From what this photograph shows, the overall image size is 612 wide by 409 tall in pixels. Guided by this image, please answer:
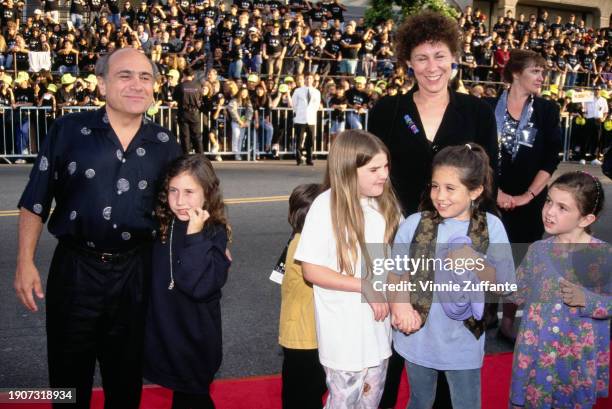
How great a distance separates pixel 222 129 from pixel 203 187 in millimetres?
12079

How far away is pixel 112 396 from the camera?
3.12 meters

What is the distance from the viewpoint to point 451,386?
291 centimetres

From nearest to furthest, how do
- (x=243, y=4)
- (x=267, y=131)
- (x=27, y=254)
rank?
(x=27, y=254)
(x=267, y=131)
(x=243, y=4)

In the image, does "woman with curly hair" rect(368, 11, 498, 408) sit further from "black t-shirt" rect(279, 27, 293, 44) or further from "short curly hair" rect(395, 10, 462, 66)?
"black t-shirt" rect(279, 27, 293, 44)

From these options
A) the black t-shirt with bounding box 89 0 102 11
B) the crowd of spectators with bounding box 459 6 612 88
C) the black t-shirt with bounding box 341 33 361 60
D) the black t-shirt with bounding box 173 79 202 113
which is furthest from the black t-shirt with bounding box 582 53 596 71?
the black t-shirt with bounding box 173 79 202 113

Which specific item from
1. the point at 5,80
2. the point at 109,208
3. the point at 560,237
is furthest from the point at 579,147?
the point at 109,208

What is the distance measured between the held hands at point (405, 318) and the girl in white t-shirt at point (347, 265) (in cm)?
5

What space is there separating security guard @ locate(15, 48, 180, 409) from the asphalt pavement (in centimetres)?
121

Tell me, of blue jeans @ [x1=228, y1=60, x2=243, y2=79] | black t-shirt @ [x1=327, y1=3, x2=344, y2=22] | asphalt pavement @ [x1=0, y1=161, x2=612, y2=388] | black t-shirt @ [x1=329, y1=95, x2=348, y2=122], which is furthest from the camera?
black t-shirt @ [x1=327, y1=3, x2=344, y2=22]

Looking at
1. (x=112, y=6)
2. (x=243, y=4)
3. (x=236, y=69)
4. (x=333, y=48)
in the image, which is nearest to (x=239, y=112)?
(x=236, y=69)

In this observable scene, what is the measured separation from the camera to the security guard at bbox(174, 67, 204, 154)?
1327 cm

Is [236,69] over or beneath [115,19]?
beneath

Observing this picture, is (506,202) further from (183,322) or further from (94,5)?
(94,5)

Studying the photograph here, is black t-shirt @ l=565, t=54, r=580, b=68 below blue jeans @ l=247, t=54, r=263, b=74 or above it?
above
